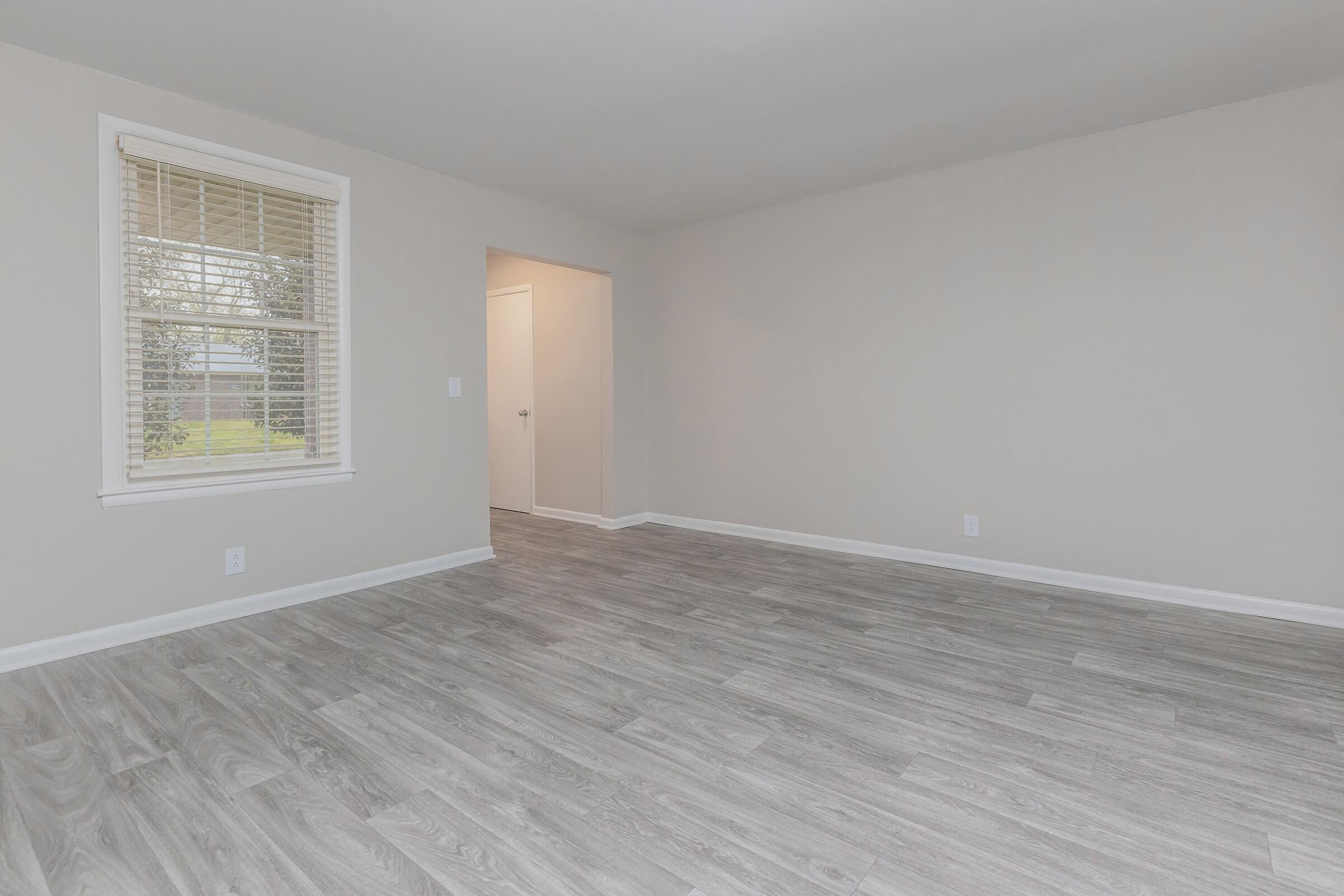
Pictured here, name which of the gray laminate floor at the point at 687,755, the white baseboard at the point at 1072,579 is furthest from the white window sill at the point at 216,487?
the white baseboard at the point at 1072,579

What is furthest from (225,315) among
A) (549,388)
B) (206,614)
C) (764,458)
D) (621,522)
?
(764,458)

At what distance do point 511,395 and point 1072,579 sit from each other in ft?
15.5

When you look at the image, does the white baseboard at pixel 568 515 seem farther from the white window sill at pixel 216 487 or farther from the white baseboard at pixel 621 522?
the white window sill at pixel 216 487

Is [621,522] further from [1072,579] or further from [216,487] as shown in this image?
[1072,579]

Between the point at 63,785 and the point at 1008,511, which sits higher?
the point at 1008,511

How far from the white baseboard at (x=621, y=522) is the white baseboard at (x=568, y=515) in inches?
3.6

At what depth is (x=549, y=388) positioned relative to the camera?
239 inches

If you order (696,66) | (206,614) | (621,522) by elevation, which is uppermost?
(696,66)

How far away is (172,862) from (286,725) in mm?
657

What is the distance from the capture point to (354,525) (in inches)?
150

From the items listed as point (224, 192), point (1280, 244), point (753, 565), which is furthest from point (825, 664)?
point (224, 192)

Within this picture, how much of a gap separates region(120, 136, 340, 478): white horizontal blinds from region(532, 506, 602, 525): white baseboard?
240 centimetres

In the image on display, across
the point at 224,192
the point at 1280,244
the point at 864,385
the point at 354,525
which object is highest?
the point at 224,192

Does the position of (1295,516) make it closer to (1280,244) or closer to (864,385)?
(1280,244)
